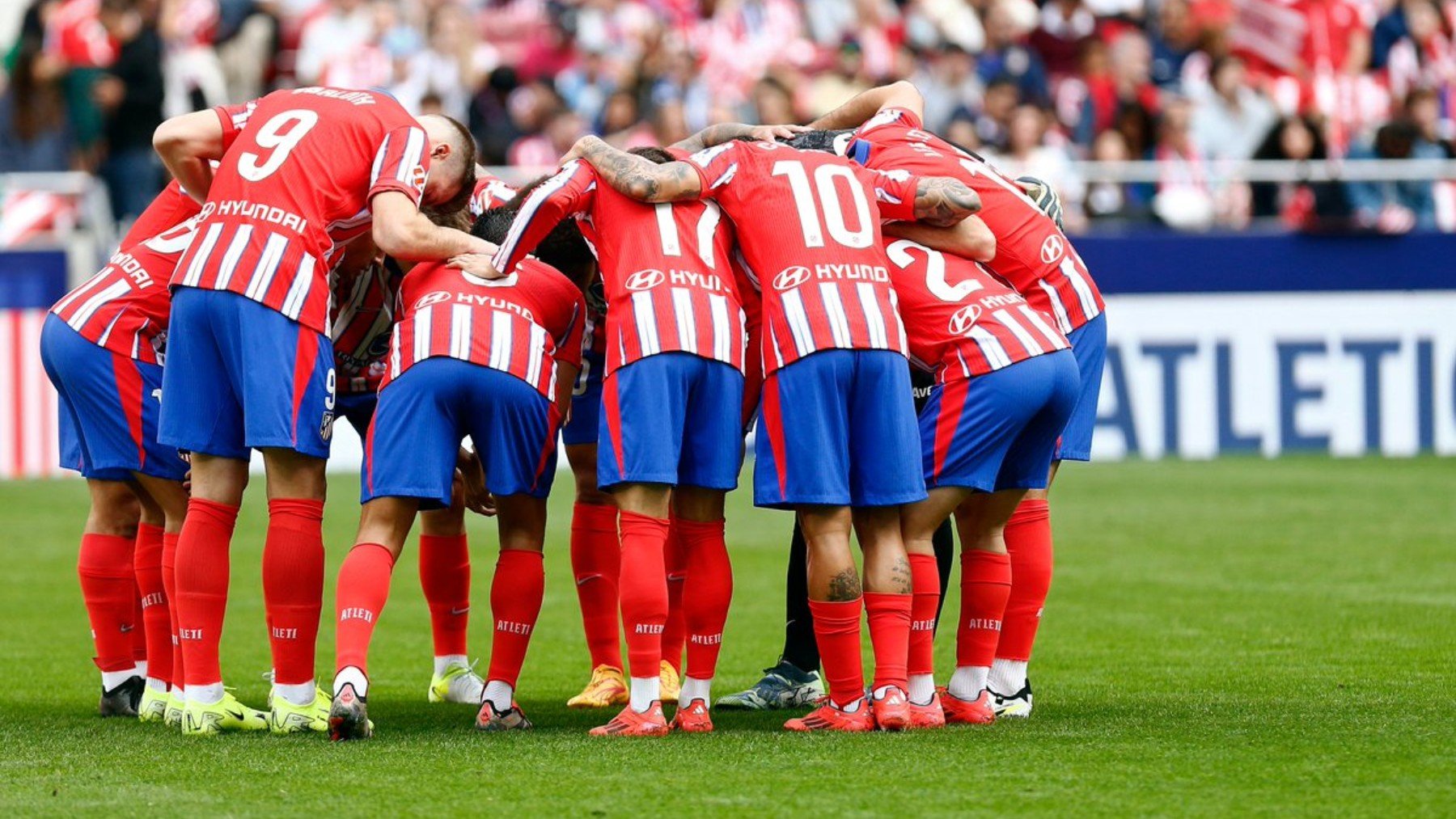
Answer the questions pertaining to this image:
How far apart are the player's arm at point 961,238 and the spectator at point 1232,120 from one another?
1221 cm

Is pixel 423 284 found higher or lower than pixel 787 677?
higher

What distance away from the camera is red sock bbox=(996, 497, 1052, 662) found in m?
7.08

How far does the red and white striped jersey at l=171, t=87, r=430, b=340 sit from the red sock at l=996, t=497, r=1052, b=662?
2363 mm

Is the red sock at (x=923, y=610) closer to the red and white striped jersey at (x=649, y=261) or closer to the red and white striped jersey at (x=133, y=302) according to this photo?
the red and white striped jersey at (x=649, y=261)

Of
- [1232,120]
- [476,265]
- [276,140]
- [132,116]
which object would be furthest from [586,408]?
[1232,120]

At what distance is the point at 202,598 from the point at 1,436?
10.1 metres

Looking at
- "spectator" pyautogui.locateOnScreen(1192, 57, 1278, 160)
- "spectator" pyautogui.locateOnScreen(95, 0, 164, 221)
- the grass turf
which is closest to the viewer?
the grass turf

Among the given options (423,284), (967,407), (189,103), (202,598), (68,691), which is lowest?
(68,691)

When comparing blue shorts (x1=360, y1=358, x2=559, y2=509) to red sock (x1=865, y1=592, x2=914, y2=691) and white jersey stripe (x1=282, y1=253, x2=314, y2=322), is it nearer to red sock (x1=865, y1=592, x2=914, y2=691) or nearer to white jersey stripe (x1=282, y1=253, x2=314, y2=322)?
white jersey stripe (x1=282, y1=253, x2=314, y2=322)

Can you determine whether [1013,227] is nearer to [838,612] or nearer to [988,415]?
[988,415]

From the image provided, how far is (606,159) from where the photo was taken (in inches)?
267

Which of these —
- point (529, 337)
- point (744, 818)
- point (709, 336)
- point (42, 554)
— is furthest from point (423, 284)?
point (42, 554)

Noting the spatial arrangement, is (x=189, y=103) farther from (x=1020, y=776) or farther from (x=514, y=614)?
(x=1020, y=776)

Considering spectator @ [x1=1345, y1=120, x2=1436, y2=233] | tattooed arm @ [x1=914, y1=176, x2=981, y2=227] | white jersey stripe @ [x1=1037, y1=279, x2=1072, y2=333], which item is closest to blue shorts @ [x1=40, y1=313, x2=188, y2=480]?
tattooed arm @ [x1=914, y1=176, x2=981, y2=227]
